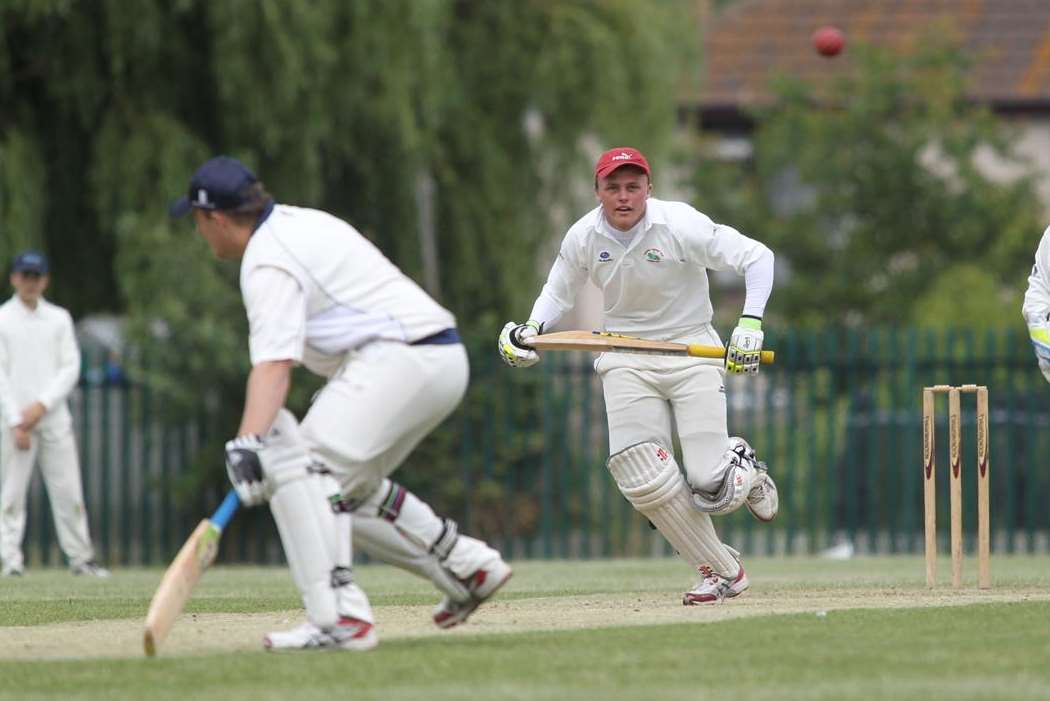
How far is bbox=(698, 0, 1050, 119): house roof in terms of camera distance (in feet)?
93.9

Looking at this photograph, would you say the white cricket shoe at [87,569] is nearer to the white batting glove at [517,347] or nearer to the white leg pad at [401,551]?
the white batting glove at [517,347]

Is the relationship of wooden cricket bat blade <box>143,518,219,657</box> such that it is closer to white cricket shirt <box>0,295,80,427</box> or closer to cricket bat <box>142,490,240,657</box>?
cricket bat <box>142,490,240,657</box>

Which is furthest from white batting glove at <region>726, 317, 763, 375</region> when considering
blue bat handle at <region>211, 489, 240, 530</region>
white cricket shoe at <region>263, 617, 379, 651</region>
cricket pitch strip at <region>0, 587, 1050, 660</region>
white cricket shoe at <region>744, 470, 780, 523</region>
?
blue bat handle at <region>211, 489, 240, 530</region>

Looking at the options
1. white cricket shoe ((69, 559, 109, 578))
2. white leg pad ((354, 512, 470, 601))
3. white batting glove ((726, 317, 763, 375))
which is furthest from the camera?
white cricket shoe ((69, 559, 109, 578))

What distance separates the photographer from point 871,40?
29.0 m

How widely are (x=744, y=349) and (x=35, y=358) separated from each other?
21.6 ft

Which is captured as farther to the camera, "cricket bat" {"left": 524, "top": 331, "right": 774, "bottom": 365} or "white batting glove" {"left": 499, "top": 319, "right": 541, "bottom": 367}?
"white batting glove" {"left": 499, "top": 319, "right": 541, "bottom": 367}

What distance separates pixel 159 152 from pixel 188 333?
161cm

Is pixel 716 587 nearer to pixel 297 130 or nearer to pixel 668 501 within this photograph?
pixel 668 501

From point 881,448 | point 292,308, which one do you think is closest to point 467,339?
point 881,448

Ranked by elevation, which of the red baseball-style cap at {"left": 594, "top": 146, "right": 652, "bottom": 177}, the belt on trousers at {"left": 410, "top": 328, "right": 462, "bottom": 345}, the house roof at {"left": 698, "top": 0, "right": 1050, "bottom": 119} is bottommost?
the belt on trousers at {"left": 410, "top": 328, "right": 462, "bottom": 345}

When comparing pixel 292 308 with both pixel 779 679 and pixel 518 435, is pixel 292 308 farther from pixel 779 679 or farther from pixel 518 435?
pixel 518 435

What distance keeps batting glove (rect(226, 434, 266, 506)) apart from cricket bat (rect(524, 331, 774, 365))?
7.01 feet

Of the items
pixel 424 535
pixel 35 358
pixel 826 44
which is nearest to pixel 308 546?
pixel 424 535
